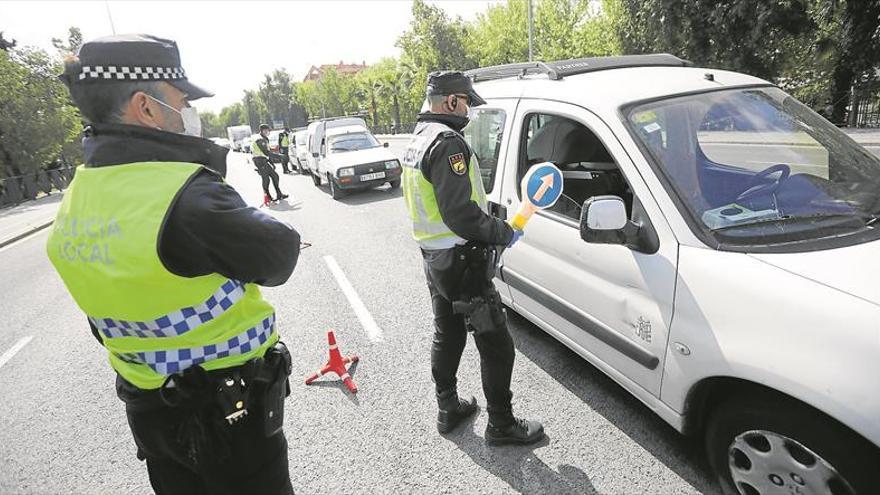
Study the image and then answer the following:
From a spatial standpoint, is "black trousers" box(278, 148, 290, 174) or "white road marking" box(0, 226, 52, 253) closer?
"white road marking" box(0, 226, 52, 253)

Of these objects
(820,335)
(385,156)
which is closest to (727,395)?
(820,335)

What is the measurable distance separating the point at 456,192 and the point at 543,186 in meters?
0.40

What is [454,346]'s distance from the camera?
8.98ft

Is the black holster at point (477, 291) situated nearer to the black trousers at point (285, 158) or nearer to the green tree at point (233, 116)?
the black trousers at point (285, 158)

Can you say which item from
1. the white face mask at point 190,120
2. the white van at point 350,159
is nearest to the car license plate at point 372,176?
the white van at point 350,159

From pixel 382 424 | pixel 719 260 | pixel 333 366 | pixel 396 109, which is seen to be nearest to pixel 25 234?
pixel 333 366

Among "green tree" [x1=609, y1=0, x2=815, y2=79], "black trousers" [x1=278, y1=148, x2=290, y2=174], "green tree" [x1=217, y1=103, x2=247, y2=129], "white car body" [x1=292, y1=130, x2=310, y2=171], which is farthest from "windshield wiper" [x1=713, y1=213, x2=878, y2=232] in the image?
"green tree" [x1=217, y1=103, x2=247, y2=129]

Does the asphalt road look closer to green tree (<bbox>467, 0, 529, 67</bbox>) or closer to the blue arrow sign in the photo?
the blue arrow sign

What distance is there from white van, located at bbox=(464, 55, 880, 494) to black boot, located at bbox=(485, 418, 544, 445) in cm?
53

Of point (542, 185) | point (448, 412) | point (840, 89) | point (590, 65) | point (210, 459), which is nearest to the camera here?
point (210, 459)

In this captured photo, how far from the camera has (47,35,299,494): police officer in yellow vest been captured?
1.32m

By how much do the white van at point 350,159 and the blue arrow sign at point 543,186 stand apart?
31.5 feet

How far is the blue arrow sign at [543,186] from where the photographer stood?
7.23ft

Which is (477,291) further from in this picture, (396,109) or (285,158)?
(396,109)
